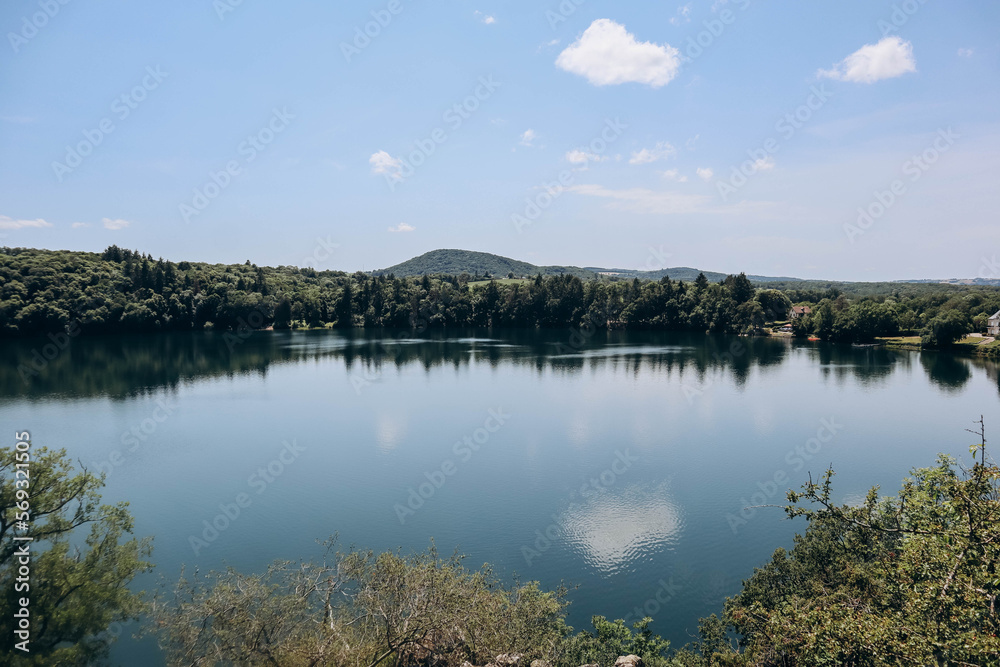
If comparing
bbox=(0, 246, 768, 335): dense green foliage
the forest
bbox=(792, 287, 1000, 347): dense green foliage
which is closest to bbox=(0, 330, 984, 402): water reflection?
bbox=(792, 287, 1000, 347): dense green foliage

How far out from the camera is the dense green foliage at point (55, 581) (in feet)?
50.0

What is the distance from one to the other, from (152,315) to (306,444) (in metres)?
93.9

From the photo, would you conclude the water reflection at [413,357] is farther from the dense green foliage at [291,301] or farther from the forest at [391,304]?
the dense green foliage at [291,301]

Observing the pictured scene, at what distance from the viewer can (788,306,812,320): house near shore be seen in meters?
113

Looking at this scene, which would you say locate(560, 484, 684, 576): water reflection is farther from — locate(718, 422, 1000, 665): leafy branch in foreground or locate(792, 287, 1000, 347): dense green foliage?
locate(792, 287, 1000, 347): dense green foliage

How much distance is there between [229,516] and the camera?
27.9 metres

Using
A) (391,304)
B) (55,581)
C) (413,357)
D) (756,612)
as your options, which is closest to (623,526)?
(756,612)

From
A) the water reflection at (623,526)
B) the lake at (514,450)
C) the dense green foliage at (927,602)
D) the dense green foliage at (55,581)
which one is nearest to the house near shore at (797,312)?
the lake at (514,450)

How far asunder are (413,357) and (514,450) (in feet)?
159

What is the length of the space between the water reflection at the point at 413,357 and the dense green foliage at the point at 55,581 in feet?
147

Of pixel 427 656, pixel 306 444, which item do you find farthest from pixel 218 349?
pixel 427 656

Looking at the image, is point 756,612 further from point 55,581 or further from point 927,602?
point 55,581

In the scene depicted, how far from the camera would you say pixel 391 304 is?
5266 inches

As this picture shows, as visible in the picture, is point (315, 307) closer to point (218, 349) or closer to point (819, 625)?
point (218, 349)
